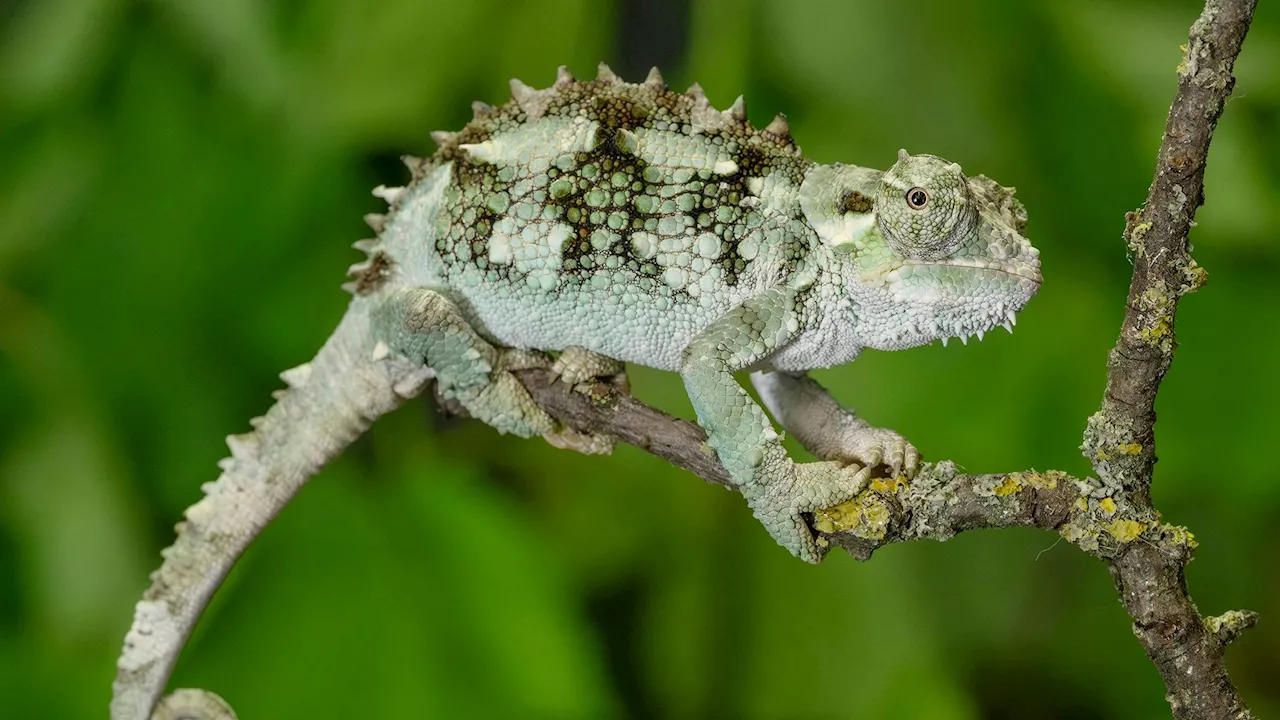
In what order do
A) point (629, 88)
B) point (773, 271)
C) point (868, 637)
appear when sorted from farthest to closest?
point (868, 637)
point (629, 88)
point (773, 271)

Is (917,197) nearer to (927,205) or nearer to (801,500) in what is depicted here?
(927,205)

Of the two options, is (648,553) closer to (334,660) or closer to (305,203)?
(334,660)

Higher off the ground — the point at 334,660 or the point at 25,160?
the point at 25,160

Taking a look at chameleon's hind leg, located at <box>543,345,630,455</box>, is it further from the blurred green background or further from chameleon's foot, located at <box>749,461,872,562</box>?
the blurred green background

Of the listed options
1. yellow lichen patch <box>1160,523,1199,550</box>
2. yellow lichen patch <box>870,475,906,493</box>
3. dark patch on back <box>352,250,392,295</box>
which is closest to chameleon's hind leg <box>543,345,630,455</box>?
dark patch on back <box>352,250,392,295</box>

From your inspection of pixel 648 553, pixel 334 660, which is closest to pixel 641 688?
pixel 648 553
